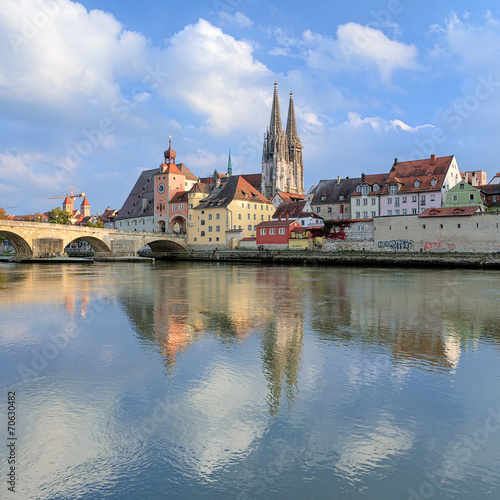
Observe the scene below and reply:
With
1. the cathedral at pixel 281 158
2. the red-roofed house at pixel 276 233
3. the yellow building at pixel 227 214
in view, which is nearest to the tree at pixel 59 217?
the yellow building at pixel 227 214

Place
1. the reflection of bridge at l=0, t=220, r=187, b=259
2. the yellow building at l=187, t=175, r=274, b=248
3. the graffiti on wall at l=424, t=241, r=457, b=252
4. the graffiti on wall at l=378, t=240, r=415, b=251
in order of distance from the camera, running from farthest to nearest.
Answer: the yellow building at l=187, t=175, r=274, b=248, the reflection of bridge at l=0, t=220, r=187, b=259, the graffiti on wall at l=378, t=240, r=415, b=251, the graffiti on wall at l=424, t=241, r=457, b=252

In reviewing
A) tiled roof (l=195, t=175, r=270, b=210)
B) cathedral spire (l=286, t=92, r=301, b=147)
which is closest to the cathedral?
cathedral spire (l=286, t=92, r=301, b=147)

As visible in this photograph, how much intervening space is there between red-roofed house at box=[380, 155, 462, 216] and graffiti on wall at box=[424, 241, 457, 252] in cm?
791

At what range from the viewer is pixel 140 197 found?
313 ft

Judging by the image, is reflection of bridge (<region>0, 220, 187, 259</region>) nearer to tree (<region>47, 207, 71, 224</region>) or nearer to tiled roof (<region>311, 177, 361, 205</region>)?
tree (<region>47, 207, 71, 224</region>)

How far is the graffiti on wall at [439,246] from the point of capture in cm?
5019

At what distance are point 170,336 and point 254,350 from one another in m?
2.73

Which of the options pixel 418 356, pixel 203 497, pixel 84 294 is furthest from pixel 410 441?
pixel 84 294

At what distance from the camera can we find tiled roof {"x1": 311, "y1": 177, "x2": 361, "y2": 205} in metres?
68.9

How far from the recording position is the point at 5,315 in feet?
51.8

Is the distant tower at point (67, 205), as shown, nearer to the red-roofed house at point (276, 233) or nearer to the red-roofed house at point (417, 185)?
the red-roofed house at point (276, 233)

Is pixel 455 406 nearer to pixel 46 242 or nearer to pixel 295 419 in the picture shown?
pixel 295 419

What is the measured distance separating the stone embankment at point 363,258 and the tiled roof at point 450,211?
5779mm

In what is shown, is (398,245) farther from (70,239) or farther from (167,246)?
(70,239)
